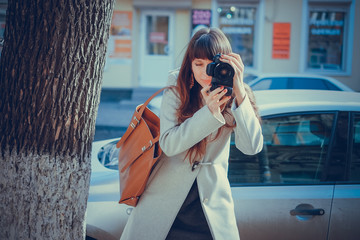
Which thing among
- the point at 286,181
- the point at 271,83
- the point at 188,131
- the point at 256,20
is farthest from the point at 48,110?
the point at 256,20

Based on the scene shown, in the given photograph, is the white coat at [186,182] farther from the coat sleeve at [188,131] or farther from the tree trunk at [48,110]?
the tree trunk at [48,110]

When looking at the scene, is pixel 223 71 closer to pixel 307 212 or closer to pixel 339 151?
pixel 307 212

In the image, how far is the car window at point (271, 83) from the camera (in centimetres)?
838

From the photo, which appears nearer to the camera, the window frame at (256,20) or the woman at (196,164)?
the woman at (196,164)

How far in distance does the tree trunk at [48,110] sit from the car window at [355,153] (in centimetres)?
176

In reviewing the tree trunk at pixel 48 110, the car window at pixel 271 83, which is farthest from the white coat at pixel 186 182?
the car window at pixel 271 83

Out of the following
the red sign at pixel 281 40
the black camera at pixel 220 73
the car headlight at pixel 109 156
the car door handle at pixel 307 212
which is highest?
the red sign at pixel 281 40

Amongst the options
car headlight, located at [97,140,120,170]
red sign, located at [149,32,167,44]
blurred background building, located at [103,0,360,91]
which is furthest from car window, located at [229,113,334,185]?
red sign, located at [149,32,167,44]

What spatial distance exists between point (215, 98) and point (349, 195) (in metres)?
1.45

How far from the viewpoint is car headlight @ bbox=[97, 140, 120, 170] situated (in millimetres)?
3107

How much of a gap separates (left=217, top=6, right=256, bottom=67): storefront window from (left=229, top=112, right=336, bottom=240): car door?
11104mm

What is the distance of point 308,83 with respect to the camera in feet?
29.1

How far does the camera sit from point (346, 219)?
2633mm

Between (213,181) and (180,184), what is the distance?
0.49 feet
